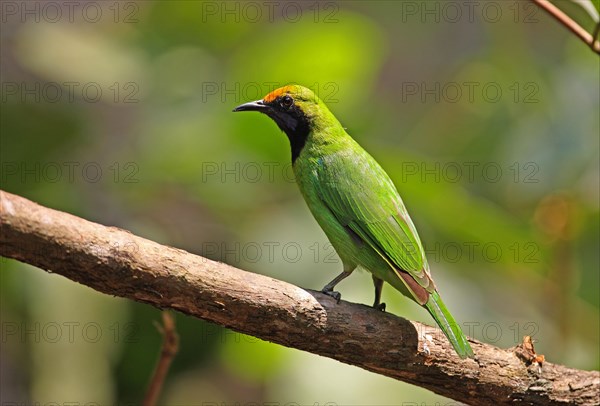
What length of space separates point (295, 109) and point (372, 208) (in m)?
0.80

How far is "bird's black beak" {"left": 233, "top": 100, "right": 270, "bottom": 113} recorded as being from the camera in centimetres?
452

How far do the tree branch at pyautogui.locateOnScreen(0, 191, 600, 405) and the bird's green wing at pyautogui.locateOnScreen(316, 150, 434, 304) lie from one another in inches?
12.6

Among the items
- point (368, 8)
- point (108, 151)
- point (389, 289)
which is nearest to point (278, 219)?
point (389, 289)

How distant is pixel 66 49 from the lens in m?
5.00

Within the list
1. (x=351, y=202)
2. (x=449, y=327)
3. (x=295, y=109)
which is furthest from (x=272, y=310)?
(x=295, y=109)

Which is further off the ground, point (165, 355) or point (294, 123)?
point (294, 123)

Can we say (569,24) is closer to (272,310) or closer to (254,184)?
(272,310)

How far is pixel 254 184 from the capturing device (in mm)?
4910

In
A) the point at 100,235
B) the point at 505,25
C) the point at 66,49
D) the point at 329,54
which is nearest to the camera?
the point at 100,235

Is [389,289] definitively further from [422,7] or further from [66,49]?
[422,7]

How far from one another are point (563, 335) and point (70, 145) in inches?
118

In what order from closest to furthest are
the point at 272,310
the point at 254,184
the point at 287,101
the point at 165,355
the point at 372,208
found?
1. the point at 272,310
2. the point at 165,355
3. the point at 372,208
4. the point at 287,101
5. the point at 254,184

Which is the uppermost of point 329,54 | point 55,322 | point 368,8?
point 368,8

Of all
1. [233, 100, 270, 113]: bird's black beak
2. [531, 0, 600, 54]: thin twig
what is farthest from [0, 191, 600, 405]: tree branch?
[233, 100, 270, 113]: bird's black beak
